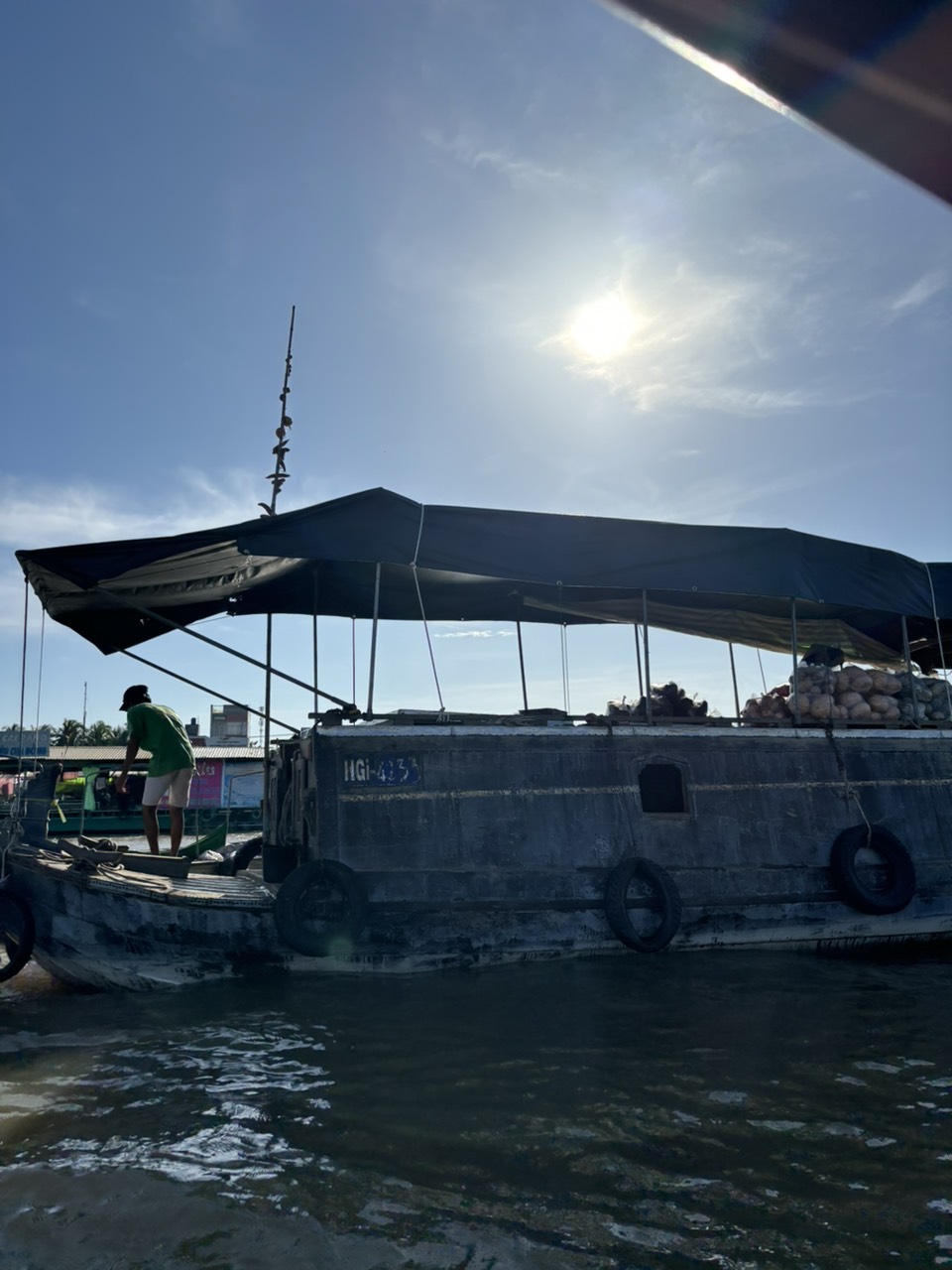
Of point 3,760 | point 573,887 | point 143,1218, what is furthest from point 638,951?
point 3,760

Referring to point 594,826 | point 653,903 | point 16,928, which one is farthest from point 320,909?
point 653,903

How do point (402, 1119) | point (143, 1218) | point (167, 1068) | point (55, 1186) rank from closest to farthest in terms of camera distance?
point (143, 1218), point (55, 1186), point (402, 1119), point (167, 1068)

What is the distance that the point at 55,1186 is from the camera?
12.7 feet

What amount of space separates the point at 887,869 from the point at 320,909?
6.72m

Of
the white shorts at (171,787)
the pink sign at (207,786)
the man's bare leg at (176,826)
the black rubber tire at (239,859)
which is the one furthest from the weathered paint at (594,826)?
the pink sign at (207,786)

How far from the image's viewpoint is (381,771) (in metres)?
8.22

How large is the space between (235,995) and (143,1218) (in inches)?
143

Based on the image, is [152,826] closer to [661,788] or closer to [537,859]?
[537,859]

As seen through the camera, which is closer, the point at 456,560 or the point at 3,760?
the point at 456,560

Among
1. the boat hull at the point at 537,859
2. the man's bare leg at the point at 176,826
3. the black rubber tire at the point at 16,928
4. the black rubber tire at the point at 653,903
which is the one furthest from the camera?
the man's bare leg at the point at 176,826

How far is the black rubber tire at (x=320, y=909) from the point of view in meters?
Result: 7.48

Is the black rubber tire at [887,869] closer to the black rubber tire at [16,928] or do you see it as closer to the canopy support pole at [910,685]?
the canopy support pole at [910,685]

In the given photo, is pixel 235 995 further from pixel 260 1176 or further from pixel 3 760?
pixel 3 760

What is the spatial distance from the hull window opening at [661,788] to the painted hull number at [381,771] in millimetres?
2902
